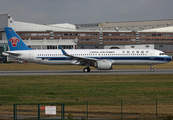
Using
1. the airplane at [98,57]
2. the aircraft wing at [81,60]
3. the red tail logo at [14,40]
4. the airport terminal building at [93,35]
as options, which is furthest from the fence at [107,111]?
the airport terminal building at [93,35]

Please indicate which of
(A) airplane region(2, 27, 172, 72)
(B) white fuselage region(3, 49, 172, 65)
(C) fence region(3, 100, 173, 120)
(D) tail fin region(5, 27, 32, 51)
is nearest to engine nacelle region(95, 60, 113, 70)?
(A) airplane region(2, 27, 172, 72)

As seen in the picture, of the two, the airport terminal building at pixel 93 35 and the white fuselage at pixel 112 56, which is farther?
the airport terminal building at pixel 93 35

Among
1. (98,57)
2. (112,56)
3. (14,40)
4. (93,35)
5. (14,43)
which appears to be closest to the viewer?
(112,56)

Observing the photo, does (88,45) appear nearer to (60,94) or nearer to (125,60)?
(125,60)

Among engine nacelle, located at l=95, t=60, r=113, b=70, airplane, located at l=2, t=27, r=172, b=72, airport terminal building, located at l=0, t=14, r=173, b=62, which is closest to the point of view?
engine nacelle, located at l=95, t=60, r=113, b=70

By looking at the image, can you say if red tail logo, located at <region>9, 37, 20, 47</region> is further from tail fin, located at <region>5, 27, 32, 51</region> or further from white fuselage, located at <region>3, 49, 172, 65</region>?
white fuselage, located at <region>3, 49, 172, 65</region>

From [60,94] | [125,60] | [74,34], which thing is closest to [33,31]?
[74,34]

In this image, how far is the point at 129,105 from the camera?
15922 millimetres

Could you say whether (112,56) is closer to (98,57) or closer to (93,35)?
(98,57)

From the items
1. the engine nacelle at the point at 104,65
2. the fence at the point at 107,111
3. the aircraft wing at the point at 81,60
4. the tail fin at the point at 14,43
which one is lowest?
the fence at the point at 107,111

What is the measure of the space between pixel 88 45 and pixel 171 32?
46656 millimetres

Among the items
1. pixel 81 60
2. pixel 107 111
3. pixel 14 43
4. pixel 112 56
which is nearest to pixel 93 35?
pixel 14 43

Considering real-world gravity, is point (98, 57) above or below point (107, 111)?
above

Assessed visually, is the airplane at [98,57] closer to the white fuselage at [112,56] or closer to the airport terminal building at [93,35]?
the white fuselage at [112,56]
